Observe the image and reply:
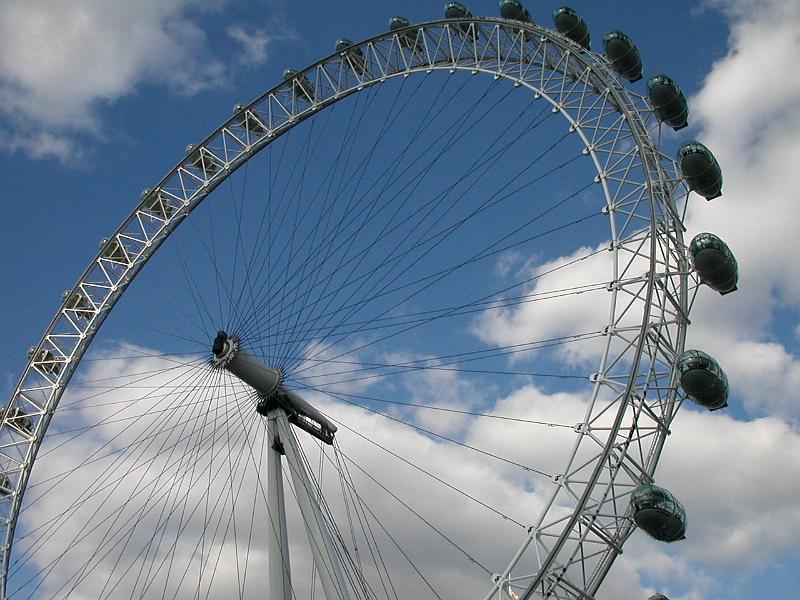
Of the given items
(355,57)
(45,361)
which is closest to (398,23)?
(355,57)

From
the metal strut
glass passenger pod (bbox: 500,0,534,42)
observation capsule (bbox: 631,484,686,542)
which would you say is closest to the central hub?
the metal strut

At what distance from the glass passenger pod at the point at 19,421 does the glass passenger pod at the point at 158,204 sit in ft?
31.2

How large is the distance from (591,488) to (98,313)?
893 inches

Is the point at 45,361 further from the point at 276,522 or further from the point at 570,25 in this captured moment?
the point at 570,25

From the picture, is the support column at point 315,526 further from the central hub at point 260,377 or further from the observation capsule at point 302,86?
the observation capsule at point 302,86

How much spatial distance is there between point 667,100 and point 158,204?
784 inches

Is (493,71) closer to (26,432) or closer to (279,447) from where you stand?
(279,447)

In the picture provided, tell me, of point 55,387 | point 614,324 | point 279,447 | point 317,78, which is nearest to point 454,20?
point 317,78

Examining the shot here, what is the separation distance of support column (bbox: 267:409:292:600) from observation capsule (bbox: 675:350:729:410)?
446 inches

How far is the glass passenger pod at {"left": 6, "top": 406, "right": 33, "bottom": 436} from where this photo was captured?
32.0m

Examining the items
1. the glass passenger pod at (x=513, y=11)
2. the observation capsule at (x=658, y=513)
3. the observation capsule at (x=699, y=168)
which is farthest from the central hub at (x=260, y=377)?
the glass passenger pod at (x=513, y=11)

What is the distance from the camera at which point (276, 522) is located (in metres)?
22.4

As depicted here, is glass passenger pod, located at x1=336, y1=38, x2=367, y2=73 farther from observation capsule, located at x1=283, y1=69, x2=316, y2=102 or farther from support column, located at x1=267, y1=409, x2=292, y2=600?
support column, located at x1=267, y1=409, x2=292, y2=600

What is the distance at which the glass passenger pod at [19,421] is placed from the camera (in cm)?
3200
